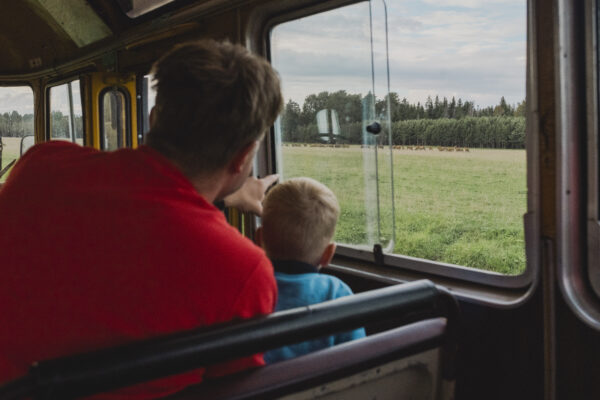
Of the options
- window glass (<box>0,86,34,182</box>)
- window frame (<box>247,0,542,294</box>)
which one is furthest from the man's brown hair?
window glass (<box>0,86,34,182</box>)

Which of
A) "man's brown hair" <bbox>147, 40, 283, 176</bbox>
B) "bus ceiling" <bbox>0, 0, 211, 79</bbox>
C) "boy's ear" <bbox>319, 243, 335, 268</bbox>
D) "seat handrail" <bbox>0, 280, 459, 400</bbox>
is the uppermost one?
"bus ceiling" <bbox>0, 0, 211, 79</bbox>

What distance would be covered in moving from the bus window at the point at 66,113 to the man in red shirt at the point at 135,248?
4439 millimetres

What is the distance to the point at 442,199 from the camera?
5203 millimetres

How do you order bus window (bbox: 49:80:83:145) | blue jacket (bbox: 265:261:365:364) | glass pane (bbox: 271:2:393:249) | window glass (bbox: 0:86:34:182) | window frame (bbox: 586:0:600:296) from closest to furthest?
blue jacket (bbox: 265:261:365:364), window frame (bbox: 586:0:600:296), glass pane (bbox: 271:2:393:249), bus window (bbox: 49:80:83:145), window glass (bbox: 0:86:34:182)

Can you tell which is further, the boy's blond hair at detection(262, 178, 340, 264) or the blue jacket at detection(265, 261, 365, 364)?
the boy's blond hair at detection(262, 178, 340, 264)

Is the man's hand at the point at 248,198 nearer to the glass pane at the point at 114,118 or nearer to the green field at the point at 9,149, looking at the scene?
the glass pane at the point at 114,118

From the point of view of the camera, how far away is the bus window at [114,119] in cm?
466

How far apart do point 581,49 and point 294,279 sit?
1127mm

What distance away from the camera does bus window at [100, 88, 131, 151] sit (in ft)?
15.3

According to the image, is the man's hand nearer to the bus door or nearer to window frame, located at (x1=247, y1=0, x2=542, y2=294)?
window frame, located at (x1=247, y1=0, x2=542, y2=294)

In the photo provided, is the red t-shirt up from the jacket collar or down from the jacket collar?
up

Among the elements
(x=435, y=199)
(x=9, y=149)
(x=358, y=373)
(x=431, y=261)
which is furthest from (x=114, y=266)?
(x=9, y=149)

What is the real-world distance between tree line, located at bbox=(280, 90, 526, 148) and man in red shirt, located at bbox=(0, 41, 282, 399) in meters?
1.55

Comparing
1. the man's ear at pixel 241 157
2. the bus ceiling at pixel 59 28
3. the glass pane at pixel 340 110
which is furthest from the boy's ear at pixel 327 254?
the bus ceiling at pixel 59 28
